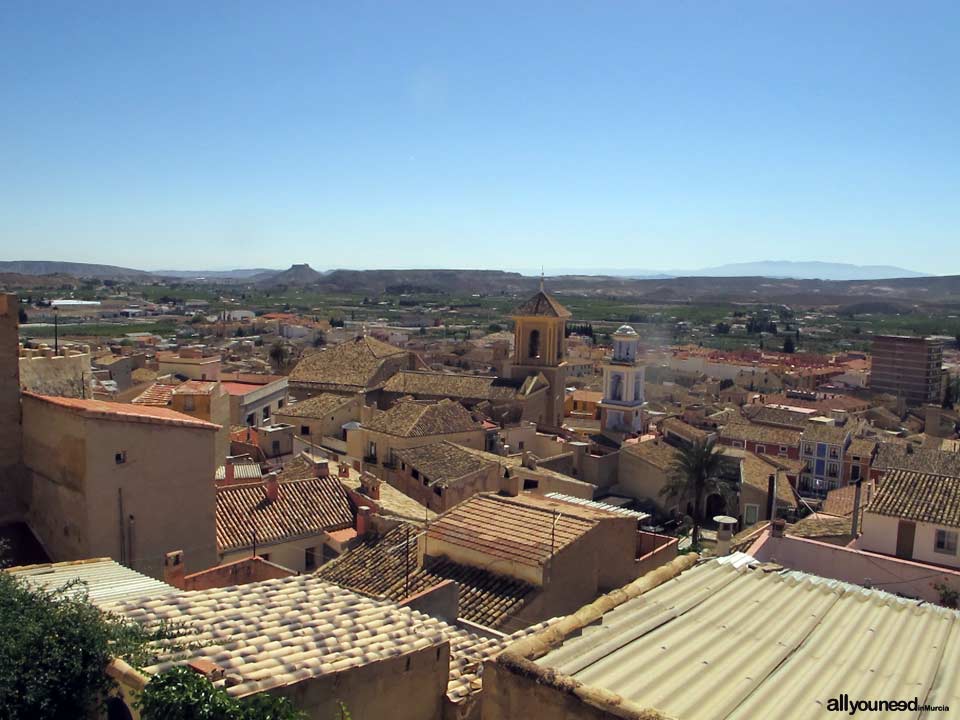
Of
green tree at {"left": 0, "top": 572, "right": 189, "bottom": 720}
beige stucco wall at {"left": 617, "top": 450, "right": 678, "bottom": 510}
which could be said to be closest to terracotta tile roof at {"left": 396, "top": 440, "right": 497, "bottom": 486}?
beige stucco wall at {"left": 617, "top": 450, "right": 678, "bottom": 510}

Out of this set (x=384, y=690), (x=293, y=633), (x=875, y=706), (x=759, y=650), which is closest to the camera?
(x=875, y=706)

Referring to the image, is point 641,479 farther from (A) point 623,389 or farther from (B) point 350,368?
(B) point 350,368

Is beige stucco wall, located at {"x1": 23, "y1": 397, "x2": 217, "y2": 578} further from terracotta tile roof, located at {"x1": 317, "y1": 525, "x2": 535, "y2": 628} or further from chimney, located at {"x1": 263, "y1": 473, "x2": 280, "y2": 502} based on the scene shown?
chimney, located at {"x1": 263, "y1": 473, "x2": 280, "y2": 502}

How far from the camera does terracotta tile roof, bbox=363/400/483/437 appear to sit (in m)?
25.4

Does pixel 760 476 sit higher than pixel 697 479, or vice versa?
pixel 697 479

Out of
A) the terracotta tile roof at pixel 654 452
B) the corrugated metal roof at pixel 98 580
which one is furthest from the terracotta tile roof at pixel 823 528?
the corrugated metal roof at pixel 98 580

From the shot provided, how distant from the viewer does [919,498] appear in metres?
13.9

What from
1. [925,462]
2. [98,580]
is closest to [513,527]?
[98,580]

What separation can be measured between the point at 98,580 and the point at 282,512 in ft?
22.5

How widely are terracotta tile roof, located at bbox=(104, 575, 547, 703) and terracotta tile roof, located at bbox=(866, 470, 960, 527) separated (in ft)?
29.2

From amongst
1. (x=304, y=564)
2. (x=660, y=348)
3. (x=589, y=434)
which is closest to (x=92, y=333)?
(x=660, y=348)

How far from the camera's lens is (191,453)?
35.9ft

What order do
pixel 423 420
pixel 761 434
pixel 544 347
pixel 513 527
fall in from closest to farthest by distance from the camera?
1. pixel 513 527
2. pixel 423 420
3. pixel 544 347
4. pixel 761 434

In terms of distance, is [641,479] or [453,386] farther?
[453,386]
